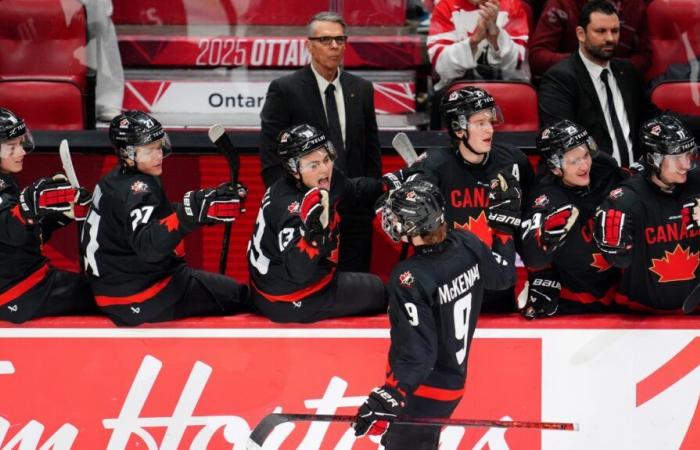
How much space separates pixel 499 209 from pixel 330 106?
1.13m

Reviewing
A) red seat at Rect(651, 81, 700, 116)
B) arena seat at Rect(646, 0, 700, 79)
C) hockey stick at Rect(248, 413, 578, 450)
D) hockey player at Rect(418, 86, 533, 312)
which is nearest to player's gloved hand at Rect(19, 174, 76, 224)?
hockey stick at Rect(248, 413, 578, 450)

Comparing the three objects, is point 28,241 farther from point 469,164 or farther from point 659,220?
point 659,220

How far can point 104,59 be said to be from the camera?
6.71 metres

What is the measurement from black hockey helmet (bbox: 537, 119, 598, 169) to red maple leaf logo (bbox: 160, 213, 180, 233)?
1528mm

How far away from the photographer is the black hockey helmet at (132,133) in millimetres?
5117

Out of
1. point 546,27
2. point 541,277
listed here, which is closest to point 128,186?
point 541,277

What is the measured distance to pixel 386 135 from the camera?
241 inches

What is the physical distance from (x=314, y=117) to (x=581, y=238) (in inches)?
52.2

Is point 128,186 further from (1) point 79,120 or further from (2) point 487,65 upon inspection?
(2) point 487,65

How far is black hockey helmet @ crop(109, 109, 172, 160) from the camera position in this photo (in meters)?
5.12

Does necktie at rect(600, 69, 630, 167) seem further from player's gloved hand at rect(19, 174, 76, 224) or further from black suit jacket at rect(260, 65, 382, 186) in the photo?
player's gloved hand at rect(19, 174, 76, 224)

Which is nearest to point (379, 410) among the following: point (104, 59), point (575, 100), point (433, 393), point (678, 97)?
point (433, 393)

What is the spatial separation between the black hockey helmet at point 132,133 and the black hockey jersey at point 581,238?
1563mm

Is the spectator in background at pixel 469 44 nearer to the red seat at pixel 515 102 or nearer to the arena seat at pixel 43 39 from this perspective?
the red seat at pixel 515 102
